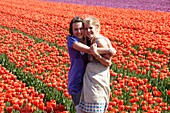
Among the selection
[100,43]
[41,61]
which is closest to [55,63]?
[41,61]

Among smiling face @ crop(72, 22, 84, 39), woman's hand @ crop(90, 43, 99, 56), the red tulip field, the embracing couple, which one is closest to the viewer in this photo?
woman's hand @ crop(90, 43, 99, 56)

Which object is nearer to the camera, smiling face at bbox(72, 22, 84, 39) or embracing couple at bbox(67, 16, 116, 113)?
embracing couple at bbox(67, 16, 116, 113)

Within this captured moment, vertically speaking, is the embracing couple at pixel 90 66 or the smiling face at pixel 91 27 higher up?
the smiling face at pixel 91 27

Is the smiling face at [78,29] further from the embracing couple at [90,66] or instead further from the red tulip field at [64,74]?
the red tulip field at [64,74]

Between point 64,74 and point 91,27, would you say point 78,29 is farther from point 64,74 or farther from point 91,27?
point 64,74

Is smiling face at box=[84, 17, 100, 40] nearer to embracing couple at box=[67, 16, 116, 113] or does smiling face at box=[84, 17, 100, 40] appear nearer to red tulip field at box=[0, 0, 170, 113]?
embracing couple at box=[67, 16, 116, 113]

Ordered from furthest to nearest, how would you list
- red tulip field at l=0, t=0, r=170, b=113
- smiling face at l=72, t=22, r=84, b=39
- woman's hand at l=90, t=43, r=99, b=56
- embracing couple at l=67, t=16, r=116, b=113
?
red tulip field at l=0, t=0, r=170, b=113, smiling face at l=72, t=22, r=84, b=39, embracing couple at l=67, t=16, r=116, b=113, woman's hand at l=90, t=43, r=99, b=56

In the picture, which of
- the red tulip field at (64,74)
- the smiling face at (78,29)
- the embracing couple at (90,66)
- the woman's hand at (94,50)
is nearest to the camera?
the woman's hand at (94,50)

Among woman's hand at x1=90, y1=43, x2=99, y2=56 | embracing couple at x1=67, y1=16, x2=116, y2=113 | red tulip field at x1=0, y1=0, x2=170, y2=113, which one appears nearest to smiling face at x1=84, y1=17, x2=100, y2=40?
embracing couple at x1=67, y1=16, x2=116, y2=113

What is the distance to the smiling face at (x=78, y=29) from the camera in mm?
4551

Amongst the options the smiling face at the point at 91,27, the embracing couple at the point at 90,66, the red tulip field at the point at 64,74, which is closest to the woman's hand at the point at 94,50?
the embracing couple at the point at 90,66

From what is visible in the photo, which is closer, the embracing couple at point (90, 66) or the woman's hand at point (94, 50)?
the woman's hand at point (94, 50)

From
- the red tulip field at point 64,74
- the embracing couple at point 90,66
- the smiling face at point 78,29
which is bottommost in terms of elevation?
the red tulip field at point 64,74

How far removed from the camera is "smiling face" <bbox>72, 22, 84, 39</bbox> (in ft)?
14.9
